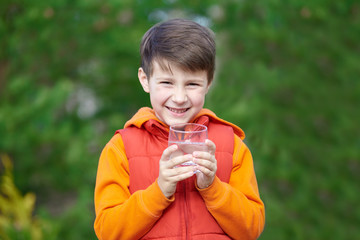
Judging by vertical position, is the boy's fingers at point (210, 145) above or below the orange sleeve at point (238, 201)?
above

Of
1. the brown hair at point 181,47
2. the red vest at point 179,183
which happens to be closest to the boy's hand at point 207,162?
the red vest at point 179,183

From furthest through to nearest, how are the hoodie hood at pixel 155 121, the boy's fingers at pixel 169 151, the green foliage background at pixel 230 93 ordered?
the green foliage background at pixel 230 93
the hoodie hood at pixel 155 121
the boy's fingers at pixel 169 151

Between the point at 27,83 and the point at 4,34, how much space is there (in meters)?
0.75

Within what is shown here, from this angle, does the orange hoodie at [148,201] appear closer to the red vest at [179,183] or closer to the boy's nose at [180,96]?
the red vest at [179,183]

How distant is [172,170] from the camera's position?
5.57 feet

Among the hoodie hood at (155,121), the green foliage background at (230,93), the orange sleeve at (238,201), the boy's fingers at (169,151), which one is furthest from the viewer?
the green foliage background at (230,93)

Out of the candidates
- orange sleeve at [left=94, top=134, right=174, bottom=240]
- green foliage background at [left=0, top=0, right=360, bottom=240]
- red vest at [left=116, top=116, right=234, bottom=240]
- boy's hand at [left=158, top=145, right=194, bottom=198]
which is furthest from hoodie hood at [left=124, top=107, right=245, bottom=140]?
green foliage background at [left=0, top=0, right=360, bottom=240]

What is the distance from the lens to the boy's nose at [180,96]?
1.86 m

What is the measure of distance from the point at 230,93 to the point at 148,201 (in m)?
4.59

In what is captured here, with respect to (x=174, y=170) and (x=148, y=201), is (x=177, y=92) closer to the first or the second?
(x=174, y=170)

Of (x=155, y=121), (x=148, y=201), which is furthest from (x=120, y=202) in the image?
(x=155, y=121)

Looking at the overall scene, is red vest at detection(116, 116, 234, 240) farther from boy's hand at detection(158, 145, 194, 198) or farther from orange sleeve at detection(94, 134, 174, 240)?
boy's hand at detection(158, 145, 194, 198)

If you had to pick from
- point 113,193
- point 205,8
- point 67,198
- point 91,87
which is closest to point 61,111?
point 91,87

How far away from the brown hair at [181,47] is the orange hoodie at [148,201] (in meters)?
0.30
